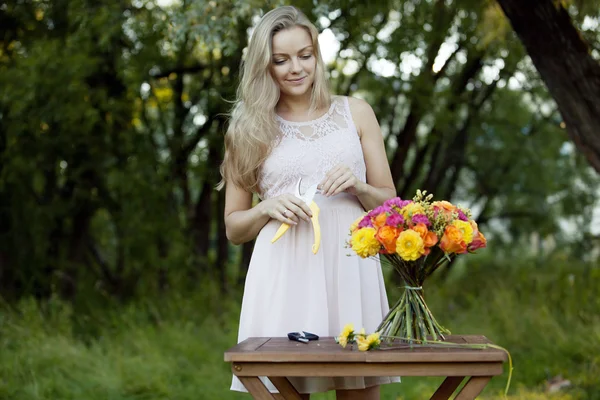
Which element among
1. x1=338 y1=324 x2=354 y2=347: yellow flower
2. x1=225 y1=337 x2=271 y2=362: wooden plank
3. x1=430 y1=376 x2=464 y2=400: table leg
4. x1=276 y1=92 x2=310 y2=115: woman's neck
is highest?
x1=276 y1=92 x2=310 y2=115: woman's neck

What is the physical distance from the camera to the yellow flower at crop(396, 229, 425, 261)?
91.7 inches

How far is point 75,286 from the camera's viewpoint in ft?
28.6

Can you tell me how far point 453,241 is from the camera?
93.7 inches

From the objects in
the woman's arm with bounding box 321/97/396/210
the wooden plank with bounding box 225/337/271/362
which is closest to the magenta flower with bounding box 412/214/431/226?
the woman's arm with bounding box 321/97/396/210

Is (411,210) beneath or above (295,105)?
beneath

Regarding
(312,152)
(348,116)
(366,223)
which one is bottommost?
(366,223)

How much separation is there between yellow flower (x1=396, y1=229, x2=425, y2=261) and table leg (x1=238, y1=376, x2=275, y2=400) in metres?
0.56

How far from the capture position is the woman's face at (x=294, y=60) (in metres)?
2.92

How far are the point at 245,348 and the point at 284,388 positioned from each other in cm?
19

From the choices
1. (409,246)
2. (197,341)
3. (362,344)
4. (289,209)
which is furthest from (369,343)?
(197,341)

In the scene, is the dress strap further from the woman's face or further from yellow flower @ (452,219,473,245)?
yellow flower @ (452,219,473,245)

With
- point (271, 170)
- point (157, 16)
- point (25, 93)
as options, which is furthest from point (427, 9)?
point (271, 170)

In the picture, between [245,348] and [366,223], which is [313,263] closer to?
[366,223]

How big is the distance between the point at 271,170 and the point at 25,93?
4.81 metres
